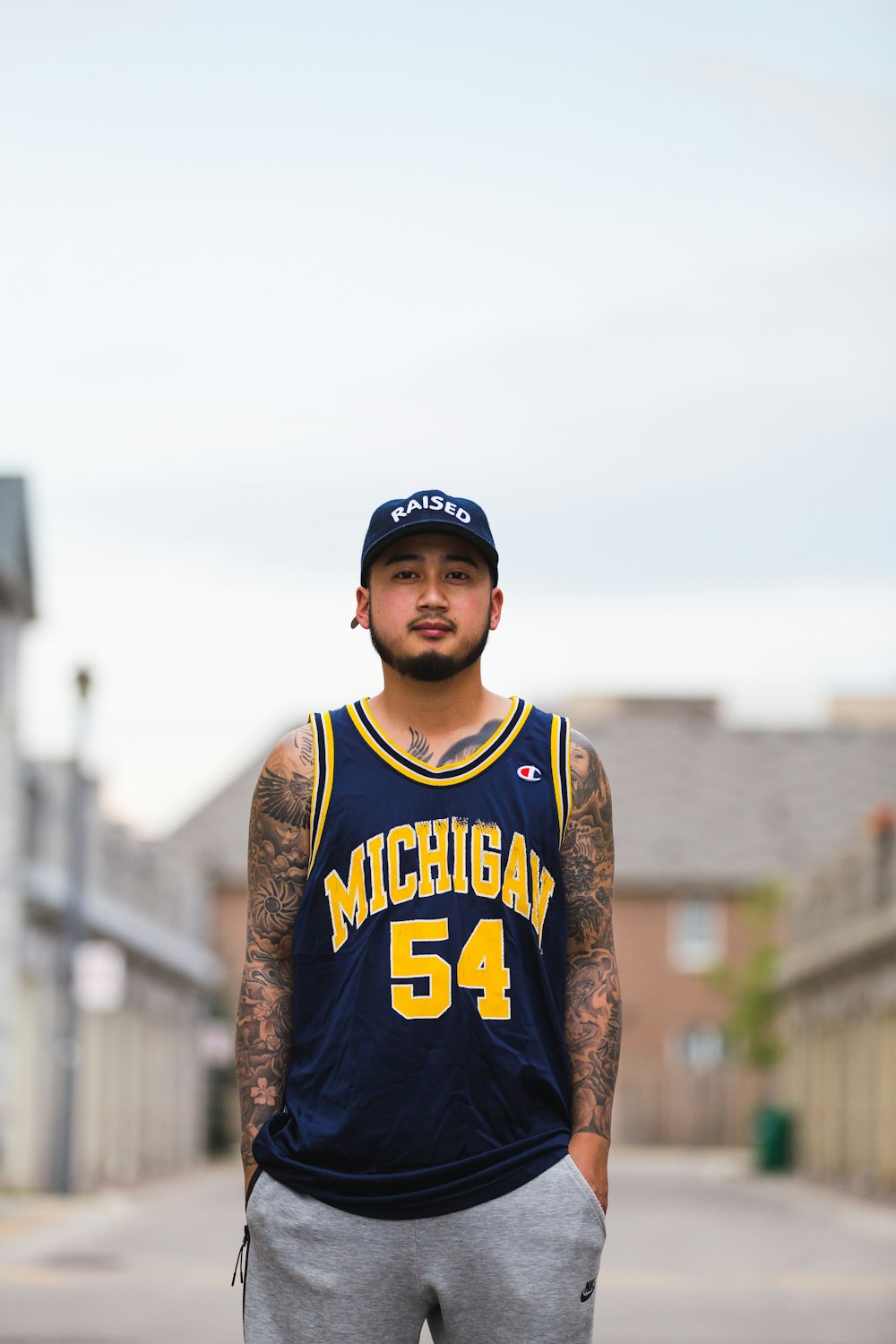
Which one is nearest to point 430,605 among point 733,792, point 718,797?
point 718,797

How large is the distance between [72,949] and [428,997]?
2484cm

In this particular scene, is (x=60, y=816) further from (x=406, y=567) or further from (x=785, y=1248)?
(x=406, y=567)

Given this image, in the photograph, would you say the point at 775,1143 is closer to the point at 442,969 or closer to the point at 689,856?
the point at 689,856

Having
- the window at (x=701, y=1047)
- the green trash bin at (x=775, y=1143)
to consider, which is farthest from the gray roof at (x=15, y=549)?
the window at (x=701, y=1047)

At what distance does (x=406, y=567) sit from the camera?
12.5 ft

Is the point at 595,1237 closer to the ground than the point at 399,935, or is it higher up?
closer to the ground

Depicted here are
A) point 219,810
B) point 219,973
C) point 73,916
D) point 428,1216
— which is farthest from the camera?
point 219,810

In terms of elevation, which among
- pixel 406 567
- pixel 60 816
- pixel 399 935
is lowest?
pixel 399 935

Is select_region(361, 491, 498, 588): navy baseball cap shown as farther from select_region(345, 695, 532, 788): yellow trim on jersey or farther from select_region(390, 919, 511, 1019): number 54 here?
select_region(390, 919, 511, 1019): number 54

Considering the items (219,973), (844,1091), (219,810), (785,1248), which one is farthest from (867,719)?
(785,1248)

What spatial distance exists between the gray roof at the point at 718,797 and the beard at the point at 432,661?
2072 inches

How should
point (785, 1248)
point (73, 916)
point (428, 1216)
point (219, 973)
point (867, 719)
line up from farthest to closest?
point (867, 719), point (219, 973), point (73, 916), point (785, 1248), point (428, 1216)

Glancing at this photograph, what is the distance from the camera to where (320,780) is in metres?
3.74

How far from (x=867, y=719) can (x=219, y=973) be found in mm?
25911
